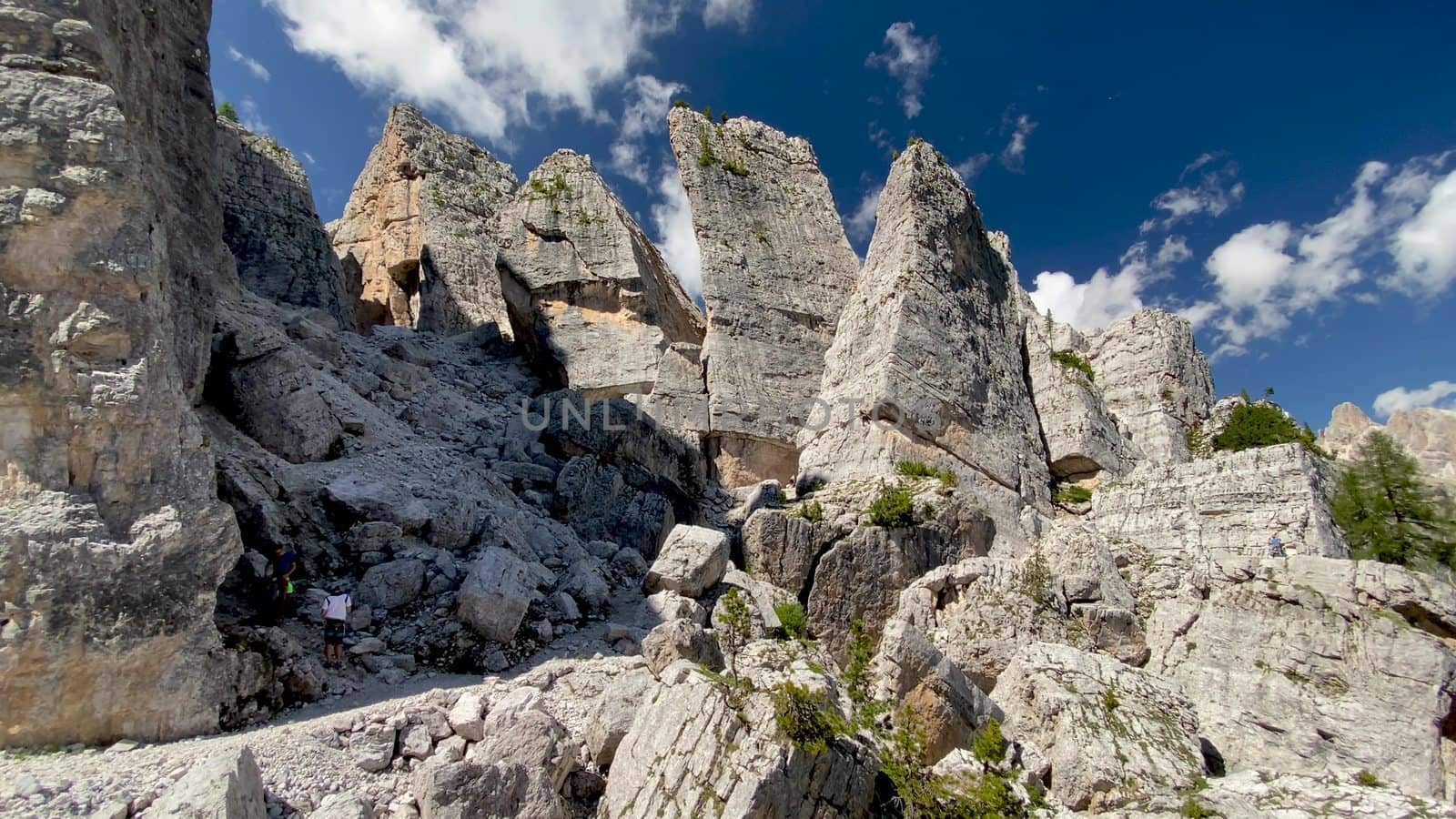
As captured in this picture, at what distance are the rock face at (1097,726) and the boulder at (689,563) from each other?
18.3 ft

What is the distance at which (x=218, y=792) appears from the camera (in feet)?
21.0

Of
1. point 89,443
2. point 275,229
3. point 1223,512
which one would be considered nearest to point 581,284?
point 275,229

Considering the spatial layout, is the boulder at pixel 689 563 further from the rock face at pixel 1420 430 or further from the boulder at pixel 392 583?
the rock face at pixel 1420 430

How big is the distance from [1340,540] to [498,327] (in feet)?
83.5

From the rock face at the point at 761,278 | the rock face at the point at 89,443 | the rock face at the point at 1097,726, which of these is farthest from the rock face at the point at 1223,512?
the rock face at the point at 89,443

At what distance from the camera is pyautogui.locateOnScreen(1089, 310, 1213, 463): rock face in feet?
82.2

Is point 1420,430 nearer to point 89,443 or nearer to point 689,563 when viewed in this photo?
point 689,563

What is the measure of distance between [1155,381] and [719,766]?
→ 23.8m

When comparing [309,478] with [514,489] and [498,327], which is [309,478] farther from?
[498,327]

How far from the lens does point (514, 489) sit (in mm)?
16172

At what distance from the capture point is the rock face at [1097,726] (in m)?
10.6

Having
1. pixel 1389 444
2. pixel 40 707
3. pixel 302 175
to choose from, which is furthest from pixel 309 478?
pixel 1389 444

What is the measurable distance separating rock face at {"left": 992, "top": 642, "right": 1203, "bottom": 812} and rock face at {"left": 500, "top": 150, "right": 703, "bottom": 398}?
528 inches

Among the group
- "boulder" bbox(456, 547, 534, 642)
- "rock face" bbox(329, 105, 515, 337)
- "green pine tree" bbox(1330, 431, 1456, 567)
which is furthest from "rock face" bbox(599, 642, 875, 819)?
"rock face" bbox(329, 105, 515, 337)
